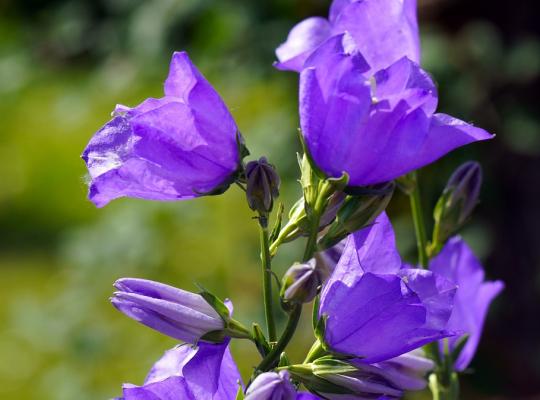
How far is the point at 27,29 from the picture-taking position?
264cm

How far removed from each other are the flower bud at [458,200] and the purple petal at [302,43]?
0.29 metres

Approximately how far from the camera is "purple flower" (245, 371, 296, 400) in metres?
0.78

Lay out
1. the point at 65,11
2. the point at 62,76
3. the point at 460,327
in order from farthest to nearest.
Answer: the point at 62,76
the point at 65,11
the point at 460,327

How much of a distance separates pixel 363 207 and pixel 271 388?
0.20 meters

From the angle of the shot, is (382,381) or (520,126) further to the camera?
(520,126)

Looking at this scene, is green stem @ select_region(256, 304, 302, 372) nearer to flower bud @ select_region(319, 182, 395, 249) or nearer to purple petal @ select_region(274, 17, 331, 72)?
flower bud @ select_region(319, 182, 395, 249)

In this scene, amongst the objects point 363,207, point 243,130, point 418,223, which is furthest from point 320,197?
point 243,130

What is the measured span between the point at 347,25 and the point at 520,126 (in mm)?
1677

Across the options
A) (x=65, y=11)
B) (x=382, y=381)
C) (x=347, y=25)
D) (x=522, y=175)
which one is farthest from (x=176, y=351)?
(x=522, y=175)

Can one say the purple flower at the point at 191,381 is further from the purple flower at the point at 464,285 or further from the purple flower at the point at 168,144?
the purple flower at the point at 464,285

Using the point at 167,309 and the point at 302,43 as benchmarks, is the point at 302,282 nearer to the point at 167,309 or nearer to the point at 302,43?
the point at 167,309

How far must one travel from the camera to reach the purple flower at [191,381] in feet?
2.83

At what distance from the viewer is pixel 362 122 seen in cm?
87

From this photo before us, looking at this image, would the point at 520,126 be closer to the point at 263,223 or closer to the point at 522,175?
the point at 522,175
